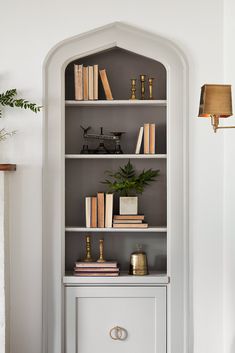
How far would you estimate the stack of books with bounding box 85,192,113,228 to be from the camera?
4.04 m

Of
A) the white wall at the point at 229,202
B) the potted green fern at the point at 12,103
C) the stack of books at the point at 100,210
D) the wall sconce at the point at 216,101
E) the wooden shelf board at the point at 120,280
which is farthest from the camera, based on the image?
the stack of books at the point at 100,210

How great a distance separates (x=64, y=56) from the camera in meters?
3.96

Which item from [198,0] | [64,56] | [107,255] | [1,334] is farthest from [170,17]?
[1,334]

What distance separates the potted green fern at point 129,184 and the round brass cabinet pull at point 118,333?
751 millimetres

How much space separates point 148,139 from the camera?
4051 millimetres

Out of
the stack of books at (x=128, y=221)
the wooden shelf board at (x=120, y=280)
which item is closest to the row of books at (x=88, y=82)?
the stack of books at (x=128, y=221)

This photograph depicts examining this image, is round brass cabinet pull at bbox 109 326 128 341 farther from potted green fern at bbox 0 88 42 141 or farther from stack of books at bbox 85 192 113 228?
potted green fern at bbox 0 88 42 141

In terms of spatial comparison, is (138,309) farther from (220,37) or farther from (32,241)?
(220,37)

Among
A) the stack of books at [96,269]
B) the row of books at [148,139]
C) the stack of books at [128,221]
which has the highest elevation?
the row of books at [148,139]

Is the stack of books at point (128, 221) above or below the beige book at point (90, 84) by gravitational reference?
below

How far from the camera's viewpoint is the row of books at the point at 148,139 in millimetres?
4047

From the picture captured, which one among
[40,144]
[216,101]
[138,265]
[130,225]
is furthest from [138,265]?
[216,101]

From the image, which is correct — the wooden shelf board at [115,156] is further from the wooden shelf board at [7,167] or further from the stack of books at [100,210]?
the wooden shelf board at [7,167]

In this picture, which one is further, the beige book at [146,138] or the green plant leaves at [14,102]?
the beige book at [146,138]
